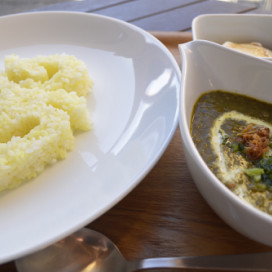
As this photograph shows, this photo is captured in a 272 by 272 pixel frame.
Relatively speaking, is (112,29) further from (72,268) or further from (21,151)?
(72,268)

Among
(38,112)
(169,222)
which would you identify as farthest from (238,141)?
(38,112)

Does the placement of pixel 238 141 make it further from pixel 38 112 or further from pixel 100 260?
pixel 38 112

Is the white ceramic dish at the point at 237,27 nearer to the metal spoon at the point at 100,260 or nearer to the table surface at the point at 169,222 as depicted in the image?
the table surface at the point at 169,222

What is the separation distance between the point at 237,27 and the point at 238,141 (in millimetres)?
1080

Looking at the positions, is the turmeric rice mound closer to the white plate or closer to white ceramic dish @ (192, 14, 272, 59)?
the white plate

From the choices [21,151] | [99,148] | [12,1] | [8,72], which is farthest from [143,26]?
[12,1]

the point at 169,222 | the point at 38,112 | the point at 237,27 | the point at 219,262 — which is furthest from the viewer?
the point at 237,27

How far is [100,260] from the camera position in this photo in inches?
34.4

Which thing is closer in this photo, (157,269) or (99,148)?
(157,269)

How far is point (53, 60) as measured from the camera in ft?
4.71

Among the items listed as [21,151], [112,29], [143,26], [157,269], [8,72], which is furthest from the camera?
[143,26]

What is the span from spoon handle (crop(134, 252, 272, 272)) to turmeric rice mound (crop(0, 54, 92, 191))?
46 centimetres

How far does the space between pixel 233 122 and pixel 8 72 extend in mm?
942

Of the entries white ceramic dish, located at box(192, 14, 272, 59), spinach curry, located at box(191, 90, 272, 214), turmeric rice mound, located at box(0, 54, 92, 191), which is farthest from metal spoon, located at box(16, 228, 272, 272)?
white ceramic dish, located at box(192, 14, 272, 59)
